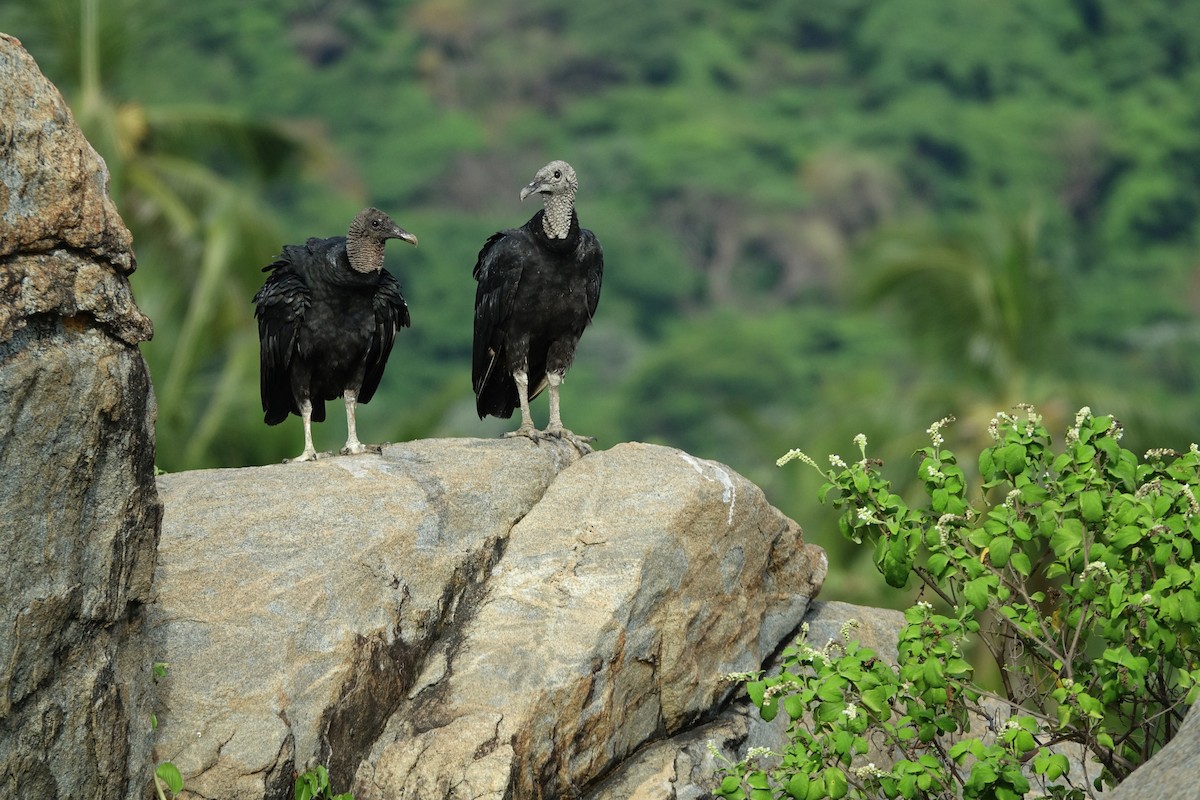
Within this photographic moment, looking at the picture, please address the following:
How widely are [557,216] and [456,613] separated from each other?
90.8 inches

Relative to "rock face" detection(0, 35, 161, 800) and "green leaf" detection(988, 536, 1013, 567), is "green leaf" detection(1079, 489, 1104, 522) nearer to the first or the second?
"green leaf" detection(988, 536, 1013, 567)

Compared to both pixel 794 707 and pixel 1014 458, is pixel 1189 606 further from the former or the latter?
pixel 794 707


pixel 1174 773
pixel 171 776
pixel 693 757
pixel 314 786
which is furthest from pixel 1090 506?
pixel 171 776

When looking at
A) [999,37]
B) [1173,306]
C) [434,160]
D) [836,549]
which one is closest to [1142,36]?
[999,37]

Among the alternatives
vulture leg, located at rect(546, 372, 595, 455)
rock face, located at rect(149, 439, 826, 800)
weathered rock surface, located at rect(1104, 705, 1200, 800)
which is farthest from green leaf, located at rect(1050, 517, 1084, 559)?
vulture leg, located at rect(546, 372, 595, 455)

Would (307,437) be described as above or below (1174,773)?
above

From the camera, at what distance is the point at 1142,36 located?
170 feet

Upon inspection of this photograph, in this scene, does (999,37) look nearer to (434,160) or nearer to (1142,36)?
(1142,36)

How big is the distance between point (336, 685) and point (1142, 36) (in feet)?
164

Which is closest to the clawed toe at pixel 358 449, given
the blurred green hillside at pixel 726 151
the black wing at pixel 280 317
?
the black wing at pixel 280 317

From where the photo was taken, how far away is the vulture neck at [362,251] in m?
7.71

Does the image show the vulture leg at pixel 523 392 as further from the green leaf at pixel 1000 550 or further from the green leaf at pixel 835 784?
the green leaf at pixel 835 784

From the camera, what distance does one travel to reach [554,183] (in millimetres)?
8305

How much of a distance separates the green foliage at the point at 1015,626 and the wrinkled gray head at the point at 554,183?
251 cm
